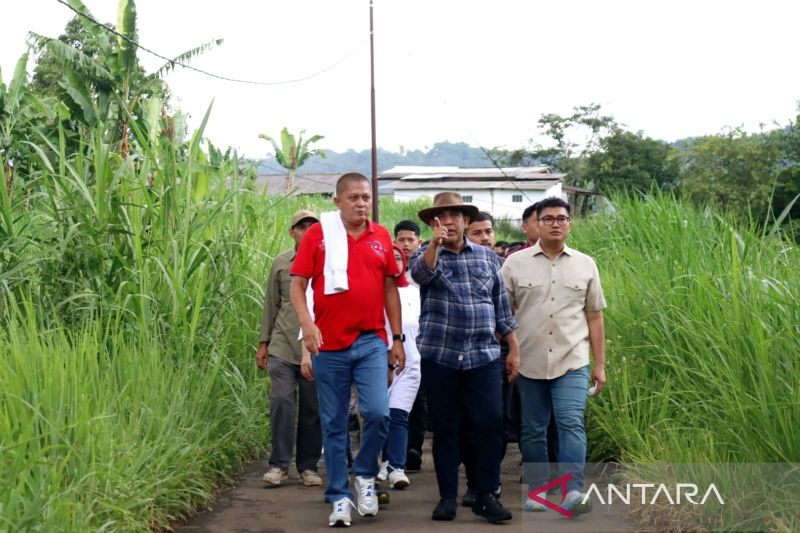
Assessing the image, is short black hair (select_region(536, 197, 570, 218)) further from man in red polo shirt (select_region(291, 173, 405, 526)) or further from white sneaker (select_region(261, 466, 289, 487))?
white sneaker (select_region(261, 466, 289, 487))

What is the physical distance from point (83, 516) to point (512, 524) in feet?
8.57

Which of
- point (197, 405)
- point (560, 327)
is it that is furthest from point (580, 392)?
point (197, 405)

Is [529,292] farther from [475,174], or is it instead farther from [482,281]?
[475,174]

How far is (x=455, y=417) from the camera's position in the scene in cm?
692

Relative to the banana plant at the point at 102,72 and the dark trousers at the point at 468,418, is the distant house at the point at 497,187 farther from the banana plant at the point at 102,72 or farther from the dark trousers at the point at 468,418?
the dark trousers at the point at 468,418

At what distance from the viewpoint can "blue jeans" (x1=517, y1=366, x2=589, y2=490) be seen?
6.87m

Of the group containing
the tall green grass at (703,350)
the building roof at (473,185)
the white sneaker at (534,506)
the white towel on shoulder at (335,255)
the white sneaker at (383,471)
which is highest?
the white towel on shoulder at (335,255)

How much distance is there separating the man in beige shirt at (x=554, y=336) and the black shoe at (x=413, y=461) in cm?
168

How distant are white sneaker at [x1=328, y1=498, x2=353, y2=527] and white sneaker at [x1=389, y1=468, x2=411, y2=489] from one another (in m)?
1.26

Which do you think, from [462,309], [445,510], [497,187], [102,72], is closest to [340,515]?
[445,510]

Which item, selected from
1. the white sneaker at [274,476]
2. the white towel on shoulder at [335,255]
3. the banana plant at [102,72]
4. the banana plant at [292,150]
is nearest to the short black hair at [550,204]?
the white towel on shoulder at [335,255]

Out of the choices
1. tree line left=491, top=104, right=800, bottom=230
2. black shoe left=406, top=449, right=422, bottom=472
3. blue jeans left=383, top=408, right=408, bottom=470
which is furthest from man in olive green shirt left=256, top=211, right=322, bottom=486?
tree line left=491, top=104, right=800, bottom=230

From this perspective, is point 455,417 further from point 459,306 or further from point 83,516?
point 83,516

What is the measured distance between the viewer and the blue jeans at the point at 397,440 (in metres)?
8.06
